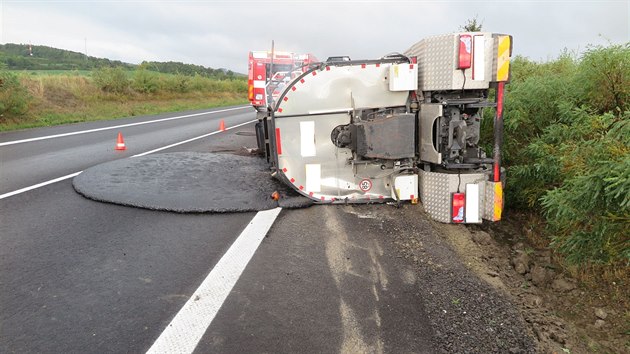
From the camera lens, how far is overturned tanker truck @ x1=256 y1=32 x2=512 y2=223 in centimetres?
455

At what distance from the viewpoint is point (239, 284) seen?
10.5ft

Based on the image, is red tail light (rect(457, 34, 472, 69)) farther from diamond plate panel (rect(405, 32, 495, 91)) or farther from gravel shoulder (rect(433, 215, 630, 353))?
gravel shoulder (rect(433, 215, 630, 353))

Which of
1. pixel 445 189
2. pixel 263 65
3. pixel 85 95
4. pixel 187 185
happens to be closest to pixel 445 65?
pixel 445 189

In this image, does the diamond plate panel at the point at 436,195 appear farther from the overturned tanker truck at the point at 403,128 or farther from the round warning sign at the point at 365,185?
the round warning sign at the point at 365,185

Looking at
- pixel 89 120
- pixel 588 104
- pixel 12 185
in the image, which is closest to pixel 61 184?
pixel 12 185

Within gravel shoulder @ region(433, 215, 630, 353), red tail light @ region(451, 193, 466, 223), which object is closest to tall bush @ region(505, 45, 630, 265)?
gravel shoulder @ region(433, 215, 630, 353)

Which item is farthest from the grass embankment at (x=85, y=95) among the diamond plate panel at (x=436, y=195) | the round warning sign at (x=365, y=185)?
the diamond plate panel at (x=436, y=195)

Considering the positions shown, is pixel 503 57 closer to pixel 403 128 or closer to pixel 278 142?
pixel 403 128

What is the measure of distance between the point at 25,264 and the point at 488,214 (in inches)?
186

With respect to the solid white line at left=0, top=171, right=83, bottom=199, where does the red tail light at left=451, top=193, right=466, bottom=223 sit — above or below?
below

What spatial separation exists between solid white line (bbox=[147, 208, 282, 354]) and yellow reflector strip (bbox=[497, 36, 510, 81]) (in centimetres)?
311

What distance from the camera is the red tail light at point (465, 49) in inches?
173

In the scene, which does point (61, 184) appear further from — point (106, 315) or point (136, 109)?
point (136, 109)

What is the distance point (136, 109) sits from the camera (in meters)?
21.4
